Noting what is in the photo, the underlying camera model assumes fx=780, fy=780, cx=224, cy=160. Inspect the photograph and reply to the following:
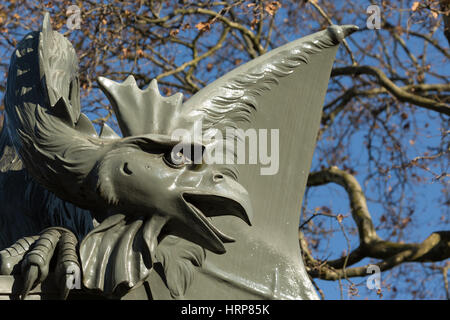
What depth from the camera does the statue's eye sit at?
3115mm

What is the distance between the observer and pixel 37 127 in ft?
10.4

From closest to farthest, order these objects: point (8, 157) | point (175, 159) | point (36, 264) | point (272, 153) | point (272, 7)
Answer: point (36, 264) → point (175, 159) → point (272, 153) → point (8, 157) → point (272, 7)

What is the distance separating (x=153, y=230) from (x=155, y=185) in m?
0.18

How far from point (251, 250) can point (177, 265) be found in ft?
1.37

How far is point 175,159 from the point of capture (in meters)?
3.12

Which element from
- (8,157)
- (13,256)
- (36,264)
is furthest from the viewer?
(8,157)

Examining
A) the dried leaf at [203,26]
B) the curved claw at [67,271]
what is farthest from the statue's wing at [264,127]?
the dried leaf at [203,26]

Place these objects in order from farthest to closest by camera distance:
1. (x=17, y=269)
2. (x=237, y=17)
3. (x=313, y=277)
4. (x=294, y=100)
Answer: (x=237, y=17), (x=313, y=277), (x=294, y=100), (x=17, y=269)

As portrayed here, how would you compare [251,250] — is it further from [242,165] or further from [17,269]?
[17,269]

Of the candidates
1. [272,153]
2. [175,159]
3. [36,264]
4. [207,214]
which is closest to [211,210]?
[207,214]

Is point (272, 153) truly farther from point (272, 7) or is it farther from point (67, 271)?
point (272, 7)

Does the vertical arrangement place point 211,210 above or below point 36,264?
above

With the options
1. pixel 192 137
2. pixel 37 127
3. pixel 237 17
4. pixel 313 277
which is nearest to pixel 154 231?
pixel 192 137

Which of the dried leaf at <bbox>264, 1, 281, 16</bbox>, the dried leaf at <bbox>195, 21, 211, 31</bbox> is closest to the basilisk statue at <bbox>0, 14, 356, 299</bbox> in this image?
the dried leaf at <bbox>264, 1, 281, 16</bbox>
